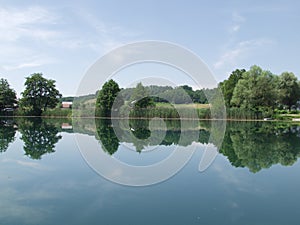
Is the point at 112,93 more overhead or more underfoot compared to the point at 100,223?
more overhead

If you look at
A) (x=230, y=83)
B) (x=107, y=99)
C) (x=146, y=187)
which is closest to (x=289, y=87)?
(x=230, y=83)

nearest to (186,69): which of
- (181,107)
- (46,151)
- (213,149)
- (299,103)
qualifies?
(213,149)

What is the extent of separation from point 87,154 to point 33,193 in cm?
418

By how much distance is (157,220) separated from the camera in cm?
391

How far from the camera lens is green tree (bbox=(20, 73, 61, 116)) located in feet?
129

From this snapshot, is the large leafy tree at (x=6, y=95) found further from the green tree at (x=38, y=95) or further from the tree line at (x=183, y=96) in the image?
the green tree at (x=38, y=95)

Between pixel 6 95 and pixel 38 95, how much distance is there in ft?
15.7

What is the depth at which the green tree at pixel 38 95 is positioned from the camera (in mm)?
Result: 39312

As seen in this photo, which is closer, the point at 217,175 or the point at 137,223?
the point at 137,223

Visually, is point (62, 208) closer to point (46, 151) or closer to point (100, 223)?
point (100, 223)

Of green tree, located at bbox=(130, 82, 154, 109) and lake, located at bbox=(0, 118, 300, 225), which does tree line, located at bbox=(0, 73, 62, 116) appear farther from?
lake, located at bbox=(0, 118, 300, 225)

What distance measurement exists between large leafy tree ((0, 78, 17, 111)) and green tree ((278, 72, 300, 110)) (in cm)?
3810

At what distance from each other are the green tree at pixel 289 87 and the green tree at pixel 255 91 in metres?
7.28

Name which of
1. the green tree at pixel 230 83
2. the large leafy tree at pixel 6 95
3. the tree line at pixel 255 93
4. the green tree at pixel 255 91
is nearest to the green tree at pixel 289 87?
the tree line at pixel 255 93
